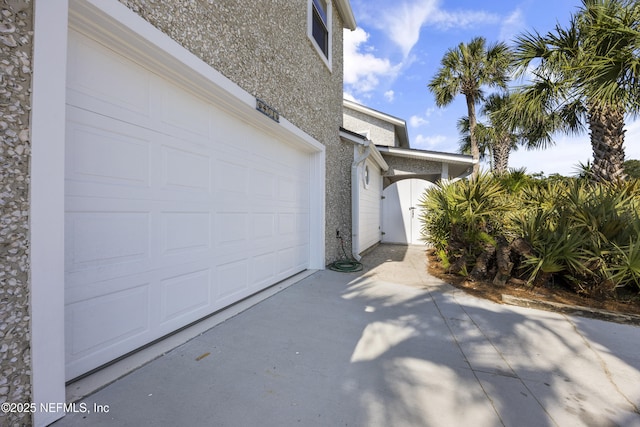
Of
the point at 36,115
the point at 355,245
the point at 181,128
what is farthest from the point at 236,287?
the point at 355,245

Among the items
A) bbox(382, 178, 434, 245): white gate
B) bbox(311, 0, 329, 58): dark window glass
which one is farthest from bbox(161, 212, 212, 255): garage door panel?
bbox(382, 178, 434, 245): white gate

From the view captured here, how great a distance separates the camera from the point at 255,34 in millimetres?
3555

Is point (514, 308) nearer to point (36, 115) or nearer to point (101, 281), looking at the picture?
point (101, 281)

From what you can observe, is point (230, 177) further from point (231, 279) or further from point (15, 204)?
point (15, 204)

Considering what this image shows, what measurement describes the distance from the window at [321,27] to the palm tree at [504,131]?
4848mm

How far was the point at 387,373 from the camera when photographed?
2.15 meters

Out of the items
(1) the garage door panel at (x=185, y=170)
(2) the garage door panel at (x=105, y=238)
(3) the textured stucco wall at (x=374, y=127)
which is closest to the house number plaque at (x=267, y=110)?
(1) the garage door panel at (x=185, y=170)

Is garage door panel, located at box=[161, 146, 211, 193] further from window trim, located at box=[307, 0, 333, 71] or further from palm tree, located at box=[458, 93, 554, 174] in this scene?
palm tree, located at box=[458, 93, 554, 174]

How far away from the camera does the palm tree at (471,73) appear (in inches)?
471

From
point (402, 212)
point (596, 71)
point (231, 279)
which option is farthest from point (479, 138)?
point (231, 279)

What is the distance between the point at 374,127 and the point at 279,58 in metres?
10.4

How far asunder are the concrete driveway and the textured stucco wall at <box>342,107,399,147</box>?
451 inches

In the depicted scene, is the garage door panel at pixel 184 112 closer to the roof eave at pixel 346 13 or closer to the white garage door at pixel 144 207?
the white garage door at pixel 144 207

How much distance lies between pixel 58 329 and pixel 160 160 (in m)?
1.51
